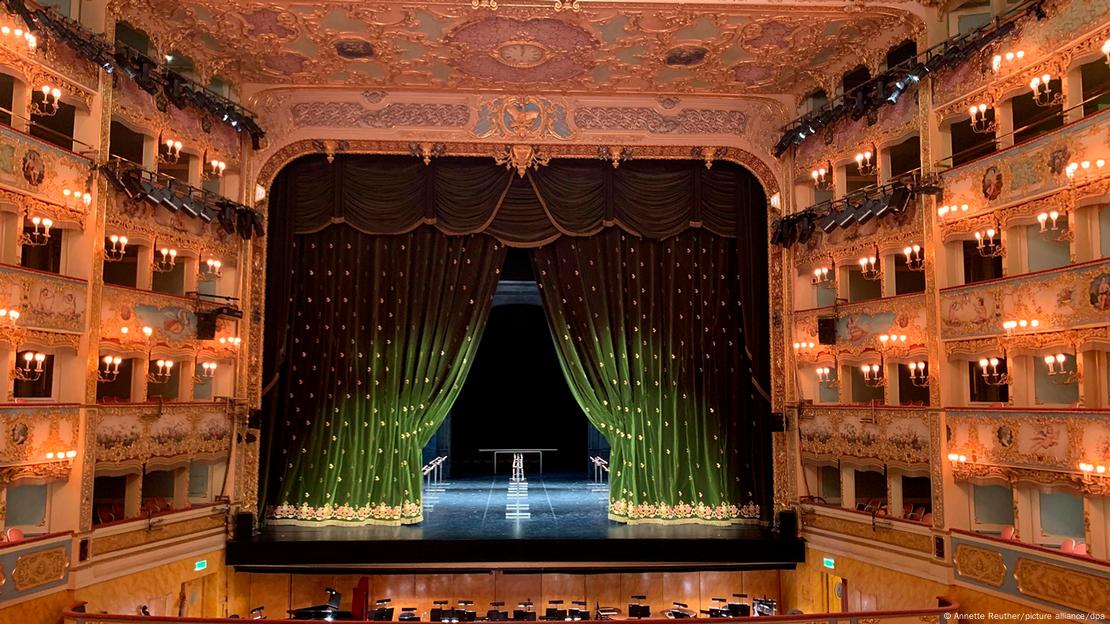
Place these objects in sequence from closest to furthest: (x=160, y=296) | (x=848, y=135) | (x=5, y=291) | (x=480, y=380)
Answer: (x=5, y=291) < (x=160, y=296) < (x=848, y=135) < (x=480, y=380)

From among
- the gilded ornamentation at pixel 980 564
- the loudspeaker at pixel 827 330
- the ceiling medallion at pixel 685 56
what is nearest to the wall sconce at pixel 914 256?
the loudspeaker at pixel 827 330

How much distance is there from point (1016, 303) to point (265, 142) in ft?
39.3

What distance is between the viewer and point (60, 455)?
9.91 meters

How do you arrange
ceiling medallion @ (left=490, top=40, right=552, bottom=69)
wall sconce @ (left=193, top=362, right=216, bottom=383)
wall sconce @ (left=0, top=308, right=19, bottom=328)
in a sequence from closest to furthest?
wall sconce @ (left=0, top=308, right=19, bottom=328) → ceiling medallion @ (left=490, top=40, right=552, bottom=69) → wall sconce @ (left=193, top=362, right=216, bottom=383)

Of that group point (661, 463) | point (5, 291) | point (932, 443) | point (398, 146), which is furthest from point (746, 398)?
point (5, 291)

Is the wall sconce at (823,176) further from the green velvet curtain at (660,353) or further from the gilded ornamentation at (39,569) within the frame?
the gilded ornamentation at (39,569)

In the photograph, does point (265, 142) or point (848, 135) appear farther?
point (265, 142)

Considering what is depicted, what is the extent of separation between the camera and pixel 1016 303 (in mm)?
9797

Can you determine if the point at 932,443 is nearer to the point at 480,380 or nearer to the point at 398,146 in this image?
the point at 398,146

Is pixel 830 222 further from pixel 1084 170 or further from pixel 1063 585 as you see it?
pixel 1063 585

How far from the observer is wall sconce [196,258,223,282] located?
13.0 meters

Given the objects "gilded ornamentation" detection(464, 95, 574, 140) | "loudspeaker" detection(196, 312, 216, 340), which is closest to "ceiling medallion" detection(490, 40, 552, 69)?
"gilded ornamentation" detection(464, 95, 574, 140)

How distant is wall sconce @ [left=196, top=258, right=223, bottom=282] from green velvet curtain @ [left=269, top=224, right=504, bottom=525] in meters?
1.47

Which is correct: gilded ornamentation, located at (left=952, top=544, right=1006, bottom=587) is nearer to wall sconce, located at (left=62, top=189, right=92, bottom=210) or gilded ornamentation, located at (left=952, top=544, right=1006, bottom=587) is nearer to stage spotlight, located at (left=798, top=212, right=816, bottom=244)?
stage spotlight, located at (left=798, top=212, right=816, bottom=244)
